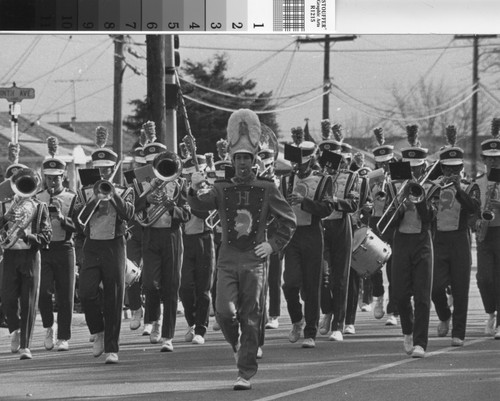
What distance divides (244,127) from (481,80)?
2550 centimetres

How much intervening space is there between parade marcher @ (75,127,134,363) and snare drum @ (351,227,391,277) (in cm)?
281

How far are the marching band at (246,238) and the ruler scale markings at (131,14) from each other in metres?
1.38

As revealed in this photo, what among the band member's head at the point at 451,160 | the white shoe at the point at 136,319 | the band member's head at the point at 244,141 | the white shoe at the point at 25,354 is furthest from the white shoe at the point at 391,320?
the band member's head at the point at 244,141

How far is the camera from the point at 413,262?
41.4ft

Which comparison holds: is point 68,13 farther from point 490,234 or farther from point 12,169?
point 490,234

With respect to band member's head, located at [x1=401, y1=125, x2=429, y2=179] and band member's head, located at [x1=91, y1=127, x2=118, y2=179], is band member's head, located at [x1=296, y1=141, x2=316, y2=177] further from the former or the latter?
band member's head, located at [x1=91, y1=127, x2=118, y2=179]

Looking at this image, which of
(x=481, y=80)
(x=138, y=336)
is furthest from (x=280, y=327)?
(x=481, y=80)

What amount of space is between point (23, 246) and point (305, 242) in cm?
238

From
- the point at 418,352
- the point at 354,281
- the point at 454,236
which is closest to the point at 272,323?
the point at 354,281

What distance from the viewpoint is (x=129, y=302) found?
16.3 m

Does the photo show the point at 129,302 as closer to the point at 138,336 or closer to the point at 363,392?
the point at 138,336

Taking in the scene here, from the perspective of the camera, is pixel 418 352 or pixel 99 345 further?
pixel 99 345

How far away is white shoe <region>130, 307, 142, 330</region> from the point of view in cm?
1598

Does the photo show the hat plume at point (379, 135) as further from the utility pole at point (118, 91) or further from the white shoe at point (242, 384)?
the white shoe at point (242, 384)
